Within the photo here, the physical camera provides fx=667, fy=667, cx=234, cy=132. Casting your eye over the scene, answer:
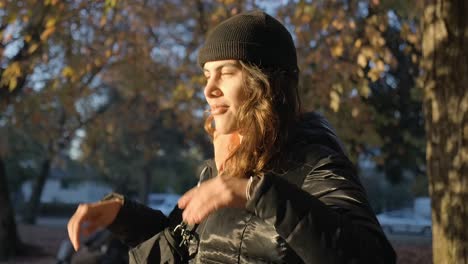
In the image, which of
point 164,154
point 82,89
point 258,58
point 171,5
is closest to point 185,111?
point 171,5

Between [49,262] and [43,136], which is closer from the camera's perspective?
[49,262]

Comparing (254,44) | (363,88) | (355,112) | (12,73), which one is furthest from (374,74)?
(254,44)

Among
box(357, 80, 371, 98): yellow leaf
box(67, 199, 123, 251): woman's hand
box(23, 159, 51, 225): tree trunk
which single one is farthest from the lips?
box(23, 159, 51, 225): tree trunk

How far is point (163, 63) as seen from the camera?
15.1m

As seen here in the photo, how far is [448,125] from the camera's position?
4207 millimetres

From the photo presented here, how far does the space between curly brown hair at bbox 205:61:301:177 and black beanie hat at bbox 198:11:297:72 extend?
0.03 meters

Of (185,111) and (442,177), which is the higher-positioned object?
(442,177)

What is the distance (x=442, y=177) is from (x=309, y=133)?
2586 mm

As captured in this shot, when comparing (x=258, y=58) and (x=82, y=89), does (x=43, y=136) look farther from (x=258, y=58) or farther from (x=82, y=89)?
(x=258, y=58)

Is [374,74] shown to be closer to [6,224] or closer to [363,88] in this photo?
[363,88]

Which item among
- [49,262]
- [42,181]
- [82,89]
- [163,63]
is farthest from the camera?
[42,181]

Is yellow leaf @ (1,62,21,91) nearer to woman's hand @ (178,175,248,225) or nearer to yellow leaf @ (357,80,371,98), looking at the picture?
yellow leaf @ (357,80,371,98)

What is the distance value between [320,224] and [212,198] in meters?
0.25

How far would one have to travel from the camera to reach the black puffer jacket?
148cm
